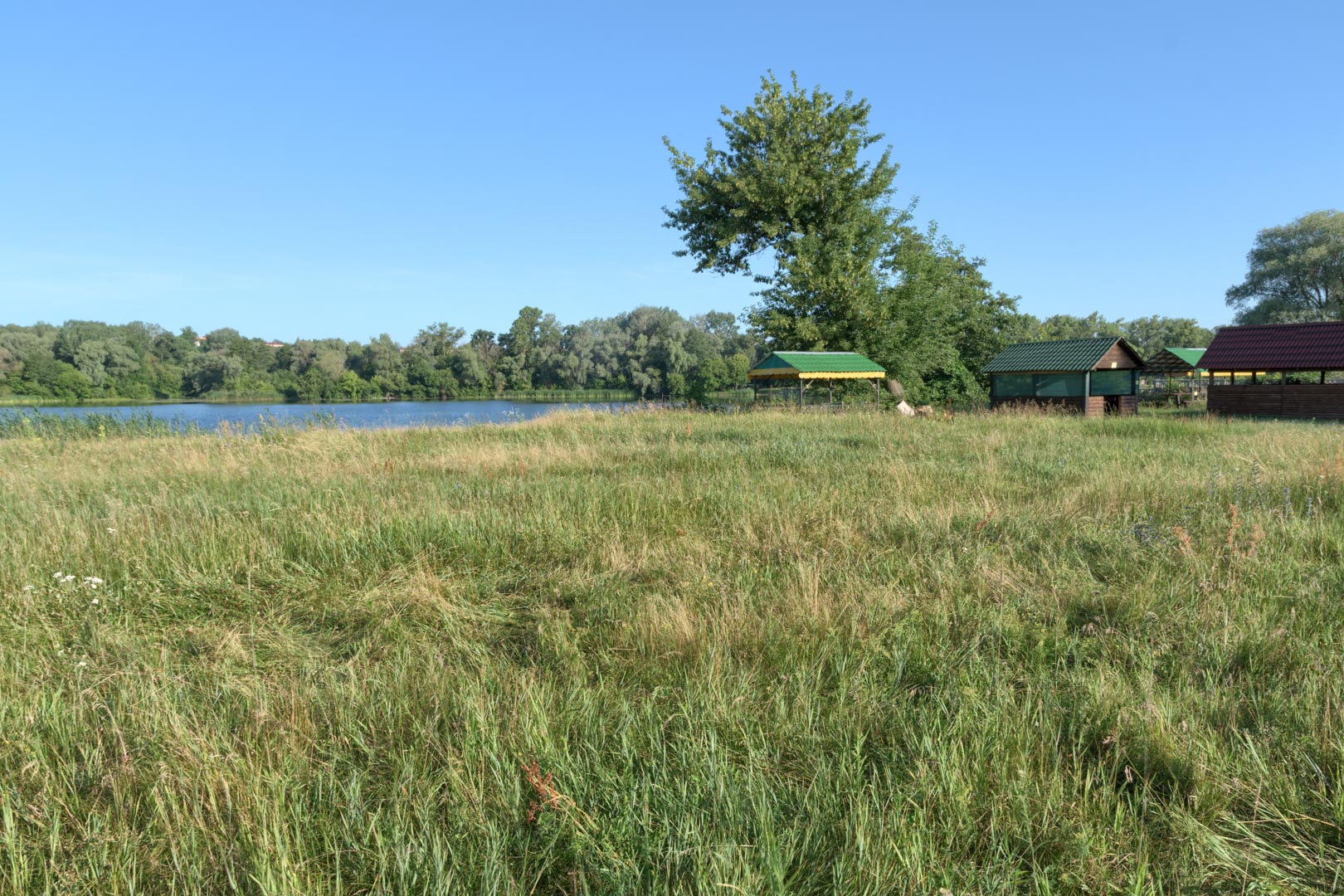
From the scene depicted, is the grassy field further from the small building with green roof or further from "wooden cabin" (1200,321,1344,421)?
the small building with green roof

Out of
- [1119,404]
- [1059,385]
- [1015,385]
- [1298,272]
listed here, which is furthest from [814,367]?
[1298,272]

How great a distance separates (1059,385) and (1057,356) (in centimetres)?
156

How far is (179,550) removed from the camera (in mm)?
5094

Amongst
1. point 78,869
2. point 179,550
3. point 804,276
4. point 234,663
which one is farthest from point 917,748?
point 804,276

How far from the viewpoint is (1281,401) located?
28.0 metres

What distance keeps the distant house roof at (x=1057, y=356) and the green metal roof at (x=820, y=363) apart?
7653 millimetres

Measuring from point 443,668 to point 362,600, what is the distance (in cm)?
143

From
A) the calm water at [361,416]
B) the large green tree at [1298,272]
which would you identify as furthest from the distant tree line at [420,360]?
the calm water at [361,416]

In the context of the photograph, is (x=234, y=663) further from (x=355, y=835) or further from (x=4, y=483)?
(x=4, y=483)

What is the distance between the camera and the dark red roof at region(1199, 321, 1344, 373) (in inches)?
1114

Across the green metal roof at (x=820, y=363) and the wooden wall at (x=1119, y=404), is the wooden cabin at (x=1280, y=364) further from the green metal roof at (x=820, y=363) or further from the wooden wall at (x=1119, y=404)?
the green metal roof at (x=820, y=363)

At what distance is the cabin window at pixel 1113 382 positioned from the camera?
32.0 metres

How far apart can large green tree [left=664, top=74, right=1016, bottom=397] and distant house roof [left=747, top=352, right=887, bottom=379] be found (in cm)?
226

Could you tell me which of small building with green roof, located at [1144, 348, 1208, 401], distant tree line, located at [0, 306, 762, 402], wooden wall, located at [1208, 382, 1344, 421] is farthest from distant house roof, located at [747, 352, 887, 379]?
distant tree line, located at [0, 306, 762, 402]
